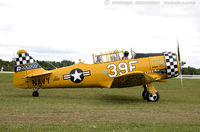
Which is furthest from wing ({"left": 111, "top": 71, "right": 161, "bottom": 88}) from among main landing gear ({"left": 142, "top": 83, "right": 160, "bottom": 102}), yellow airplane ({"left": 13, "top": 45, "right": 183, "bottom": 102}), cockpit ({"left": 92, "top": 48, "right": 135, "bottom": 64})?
cockpit ({"left": 92, "top": 48, "right": 135, "bottom": 64})

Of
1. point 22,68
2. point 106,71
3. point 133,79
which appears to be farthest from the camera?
point 22,68

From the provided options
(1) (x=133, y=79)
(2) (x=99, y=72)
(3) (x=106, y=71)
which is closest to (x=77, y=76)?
(2) (x=99, y=72)

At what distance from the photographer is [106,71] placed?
1100cm

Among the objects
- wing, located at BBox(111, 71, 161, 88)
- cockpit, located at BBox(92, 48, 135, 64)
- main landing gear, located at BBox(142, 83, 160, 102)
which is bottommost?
main landing gear, located at BBox(142, 83, 160, 102)

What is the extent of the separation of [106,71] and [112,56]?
825 millimetres

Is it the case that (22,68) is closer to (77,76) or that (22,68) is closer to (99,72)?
(77,76)

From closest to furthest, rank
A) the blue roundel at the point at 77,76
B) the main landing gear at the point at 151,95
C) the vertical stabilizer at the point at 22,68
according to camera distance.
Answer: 1. the main landing gear at the point at 151,95
2. the blue roundel at the point at 77,76
3. the vertical stabilizer at the point at 22,68

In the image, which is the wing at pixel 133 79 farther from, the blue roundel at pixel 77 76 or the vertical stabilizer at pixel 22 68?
the vertical stabilizer at pixel 22 68

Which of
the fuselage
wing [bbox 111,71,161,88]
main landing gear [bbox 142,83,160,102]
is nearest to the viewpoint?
wing [bbox 111,71,161,88]

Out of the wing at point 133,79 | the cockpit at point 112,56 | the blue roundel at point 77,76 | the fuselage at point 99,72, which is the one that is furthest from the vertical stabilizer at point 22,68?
the wing at point 133,79

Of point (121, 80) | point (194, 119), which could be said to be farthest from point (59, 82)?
point (194, 119)

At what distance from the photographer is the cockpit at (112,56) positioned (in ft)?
36.4

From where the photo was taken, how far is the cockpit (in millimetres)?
11086

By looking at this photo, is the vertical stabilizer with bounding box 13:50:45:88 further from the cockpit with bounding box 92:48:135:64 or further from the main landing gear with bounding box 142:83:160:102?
the main landing gear with bounding box 142:83:160:102
